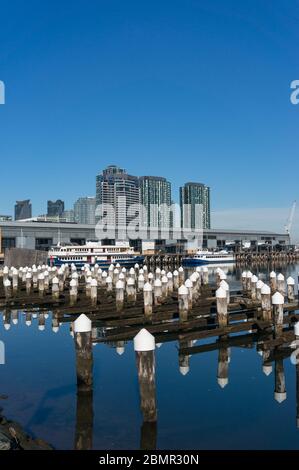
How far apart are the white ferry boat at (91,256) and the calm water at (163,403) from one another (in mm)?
65345

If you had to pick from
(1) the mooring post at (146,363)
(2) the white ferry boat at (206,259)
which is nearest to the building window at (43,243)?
(2) the white ferry boat at (206,259)

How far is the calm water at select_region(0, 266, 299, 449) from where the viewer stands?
1199cm

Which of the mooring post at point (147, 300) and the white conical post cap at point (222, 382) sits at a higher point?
the mooring post at point (147, 300)

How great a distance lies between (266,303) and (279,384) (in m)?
7.98

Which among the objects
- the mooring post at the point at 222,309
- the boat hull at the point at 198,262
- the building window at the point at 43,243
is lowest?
the boat hull at the point at 198,262

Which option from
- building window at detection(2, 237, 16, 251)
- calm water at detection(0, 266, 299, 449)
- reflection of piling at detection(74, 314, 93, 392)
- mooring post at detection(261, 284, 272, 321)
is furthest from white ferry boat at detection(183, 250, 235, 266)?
reflection of piling at detection(74, 314, 93, 392)

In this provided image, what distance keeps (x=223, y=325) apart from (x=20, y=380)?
966cm

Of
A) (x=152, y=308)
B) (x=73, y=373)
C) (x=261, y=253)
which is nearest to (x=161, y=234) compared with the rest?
(x=261, y=253)

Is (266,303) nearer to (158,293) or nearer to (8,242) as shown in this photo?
(158,293)

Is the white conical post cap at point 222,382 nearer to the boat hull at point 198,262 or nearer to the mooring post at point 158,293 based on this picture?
the mooring post at point 158,293

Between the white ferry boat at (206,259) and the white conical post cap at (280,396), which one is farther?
the white ferry boat at (206,259)

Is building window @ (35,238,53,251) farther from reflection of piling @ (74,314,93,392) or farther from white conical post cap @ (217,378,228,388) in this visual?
reflection of piling @ (74,314,93,392)

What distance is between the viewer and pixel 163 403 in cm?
1462

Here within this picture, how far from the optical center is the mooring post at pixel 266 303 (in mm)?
23312
